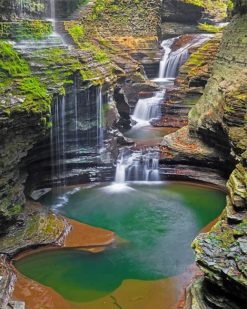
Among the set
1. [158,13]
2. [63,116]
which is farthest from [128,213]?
[158,13]

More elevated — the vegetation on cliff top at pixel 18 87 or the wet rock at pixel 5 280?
the vegetation on cliff top at pixel 18 87

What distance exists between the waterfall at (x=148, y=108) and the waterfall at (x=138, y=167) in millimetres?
8357

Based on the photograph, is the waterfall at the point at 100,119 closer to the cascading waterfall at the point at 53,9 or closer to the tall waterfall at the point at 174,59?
the cascading waterfall at the point at 53,9

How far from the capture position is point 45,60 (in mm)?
19328

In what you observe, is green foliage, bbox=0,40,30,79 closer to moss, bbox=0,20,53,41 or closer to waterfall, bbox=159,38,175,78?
moss, bbox=0,20,53,41

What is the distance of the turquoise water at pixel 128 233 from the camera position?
1430 centimetres

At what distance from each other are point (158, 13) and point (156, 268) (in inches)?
1188

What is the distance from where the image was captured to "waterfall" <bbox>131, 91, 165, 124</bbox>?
104 ft

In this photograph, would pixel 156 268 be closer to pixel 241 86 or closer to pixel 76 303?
pixel 76 303

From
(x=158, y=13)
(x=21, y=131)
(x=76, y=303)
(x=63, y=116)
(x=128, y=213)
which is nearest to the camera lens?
(x=76, y=303)

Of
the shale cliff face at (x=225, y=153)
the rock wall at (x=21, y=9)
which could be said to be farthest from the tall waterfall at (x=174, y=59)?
the rock wall at (x=21, y=9)

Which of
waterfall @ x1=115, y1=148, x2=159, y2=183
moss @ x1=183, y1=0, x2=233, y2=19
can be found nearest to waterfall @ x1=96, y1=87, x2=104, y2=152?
waterfall @ x1=115, y1=148, x2=159, y2=183

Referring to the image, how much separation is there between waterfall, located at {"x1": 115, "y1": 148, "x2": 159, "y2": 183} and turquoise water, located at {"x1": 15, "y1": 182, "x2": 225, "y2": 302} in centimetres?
76

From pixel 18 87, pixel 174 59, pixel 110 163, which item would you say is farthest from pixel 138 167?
pixel 174 59
